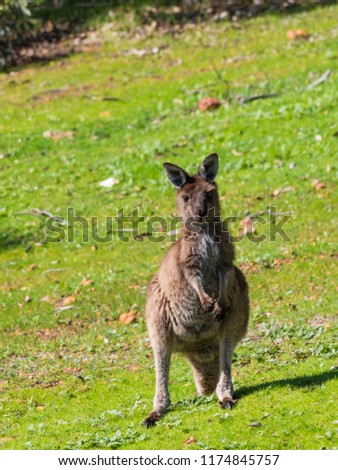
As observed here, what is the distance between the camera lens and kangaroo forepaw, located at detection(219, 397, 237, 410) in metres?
8.05

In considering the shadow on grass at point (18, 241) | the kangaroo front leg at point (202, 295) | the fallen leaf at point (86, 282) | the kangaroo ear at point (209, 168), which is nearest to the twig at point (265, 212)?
the fallen leaf at point (86, 282)

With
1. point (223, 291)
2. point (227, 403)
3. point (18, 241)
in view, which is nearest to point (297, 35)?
point (18, 241)

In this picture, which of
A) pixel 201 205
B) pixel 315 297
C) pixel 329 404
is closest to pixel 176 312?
pixel 201 205

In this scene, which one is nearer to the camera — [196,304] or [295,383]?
[196,304]

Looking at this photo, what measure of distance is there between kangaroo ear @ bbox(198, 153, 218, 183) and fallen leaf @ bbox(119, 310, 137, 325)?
4.48 meters

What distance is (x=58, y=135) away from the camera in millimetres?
21109

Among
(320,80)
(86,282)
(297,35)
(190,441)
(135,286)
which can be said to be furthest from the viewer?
(297,35)

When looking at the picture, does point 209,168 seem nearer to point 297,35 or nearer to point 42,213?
point 42,213

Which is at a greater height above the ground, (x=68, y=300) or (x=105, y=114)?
(x=68, y=300)

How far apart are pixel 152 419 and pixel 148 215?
9034mm

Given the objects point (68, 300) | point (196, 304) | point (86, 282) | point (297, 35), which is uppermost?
point (196, 304)

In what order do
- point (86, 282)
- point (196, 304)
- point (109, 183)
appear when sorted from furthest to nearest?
point (109, 183)
point (86, 282)
point (196, 304)

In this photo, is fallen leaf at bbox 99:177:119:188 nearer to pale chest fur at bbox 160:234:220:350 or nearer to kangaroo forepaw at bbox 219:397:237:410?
pale chest fur at bbox 160:234:220:350

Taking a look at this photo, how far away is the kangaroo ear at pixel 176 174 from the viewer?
28.1ft
